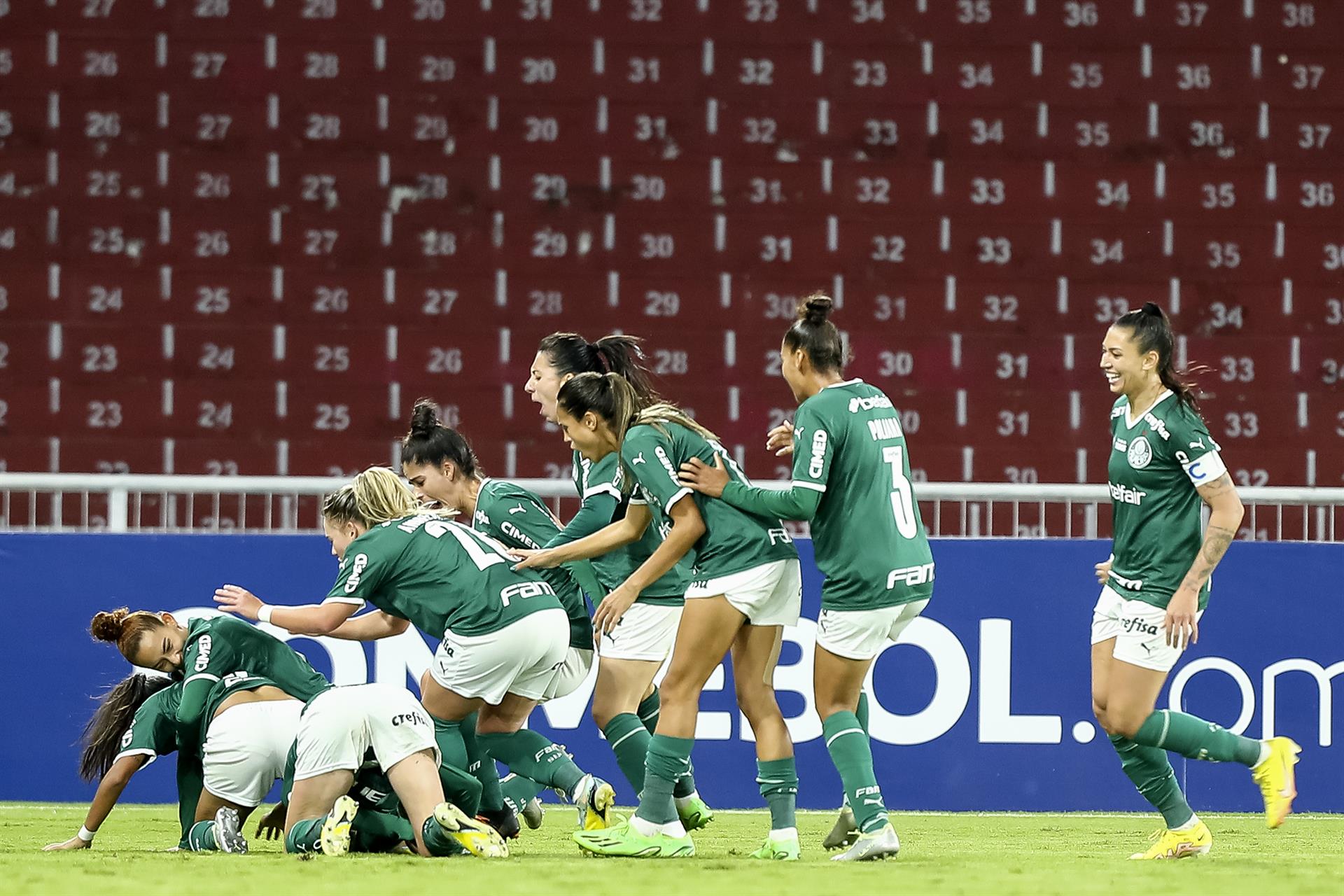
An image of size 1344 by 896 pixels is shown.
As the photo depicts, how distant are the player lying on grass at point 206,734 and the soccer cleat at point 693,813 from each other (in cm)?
125

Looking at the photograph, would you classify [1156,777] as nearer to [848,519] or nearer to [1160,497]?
[1160,497]

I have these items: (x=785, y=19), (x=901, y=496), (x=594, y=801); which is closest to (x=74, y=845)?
(x=594, y=801)

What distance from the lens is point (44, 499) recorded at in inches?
299

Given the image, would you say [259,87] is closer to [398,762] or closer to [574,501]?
[574,501]

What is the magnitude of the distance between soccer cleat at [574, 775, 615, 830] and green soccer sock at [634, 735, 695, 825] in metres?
0.43

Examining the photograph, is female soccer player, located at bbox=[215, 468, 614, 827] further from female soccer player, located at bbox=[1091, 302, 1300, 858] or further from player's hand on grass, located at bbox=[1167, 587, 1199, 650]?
player's hand on grass, located at bbox=[1167, 587, 1199, 650]

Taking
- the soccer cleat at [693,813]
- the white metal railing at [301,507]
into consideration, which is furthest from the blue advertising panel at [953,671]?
the soccer cleat at [693,813]

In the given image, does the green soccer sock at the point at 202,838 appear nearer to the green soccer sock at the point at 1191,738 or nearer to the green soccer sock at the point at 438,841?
the green soccer sock at the point at 438,841

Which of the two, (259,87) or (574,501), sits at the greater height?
(259,87)

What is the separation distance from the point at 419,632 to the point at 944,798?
2331 millimetres

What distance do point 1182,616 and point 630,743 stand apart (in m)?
1.74

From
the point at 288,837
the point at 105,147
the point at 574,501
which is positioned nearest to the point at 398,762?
the point at 288,837

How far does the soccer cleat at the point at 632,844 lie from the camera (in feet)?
15.7

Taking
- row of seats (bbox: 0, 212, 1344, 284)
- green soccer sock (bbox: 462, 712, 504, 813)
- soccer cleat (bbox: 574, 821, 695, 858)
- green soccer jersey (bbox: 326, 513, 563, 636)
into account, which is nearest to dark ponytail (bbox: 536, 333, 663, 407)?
green soccer jersey (bbox: 326, 513, 563, 636)
